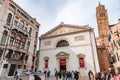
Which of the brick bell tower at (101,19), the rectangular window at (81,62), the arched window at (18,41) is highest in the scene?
the brick bell tower at (101,19)

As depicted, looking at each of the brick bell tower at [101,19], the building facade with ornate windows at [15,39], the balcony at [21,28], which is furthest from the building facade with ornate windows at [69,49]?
the brick bell tower at [101,19]

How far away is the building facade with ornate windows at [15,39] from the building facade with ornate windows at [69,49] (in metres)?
2.74

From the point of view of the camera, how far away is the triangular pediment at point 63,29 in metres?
23.2

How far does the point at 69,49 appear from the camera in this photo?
2222cm

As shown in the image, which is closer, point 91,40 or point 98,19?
point 91,40

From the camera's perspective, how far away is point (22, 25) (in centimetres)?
2300

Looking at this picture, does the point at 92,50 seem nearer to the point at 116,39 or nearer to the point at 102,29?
the point at 116,39

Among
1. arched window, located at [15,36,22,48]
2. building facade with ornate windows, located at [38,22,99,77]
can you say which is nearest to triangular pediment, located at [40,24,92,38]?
building facade with ornate windows, located at [38,22,99,77]

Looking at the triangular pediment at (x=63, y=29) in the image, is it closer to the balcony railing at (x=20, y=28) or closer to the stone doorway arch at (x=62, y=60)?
the balcony railing at (x=20, y=28)

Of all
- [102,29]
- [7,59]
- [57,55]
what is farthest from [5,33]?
[102,29]

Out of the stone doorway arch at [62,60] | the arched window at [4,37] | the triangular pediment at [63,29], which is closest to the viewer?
the arched window at [4,37]

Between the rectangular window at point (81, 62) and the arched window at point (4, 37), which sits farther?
the rectangular window at point (81, 62)

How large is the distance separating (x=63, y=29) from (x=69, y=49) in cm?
517

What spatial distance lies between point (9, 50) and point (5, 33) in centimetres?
307
